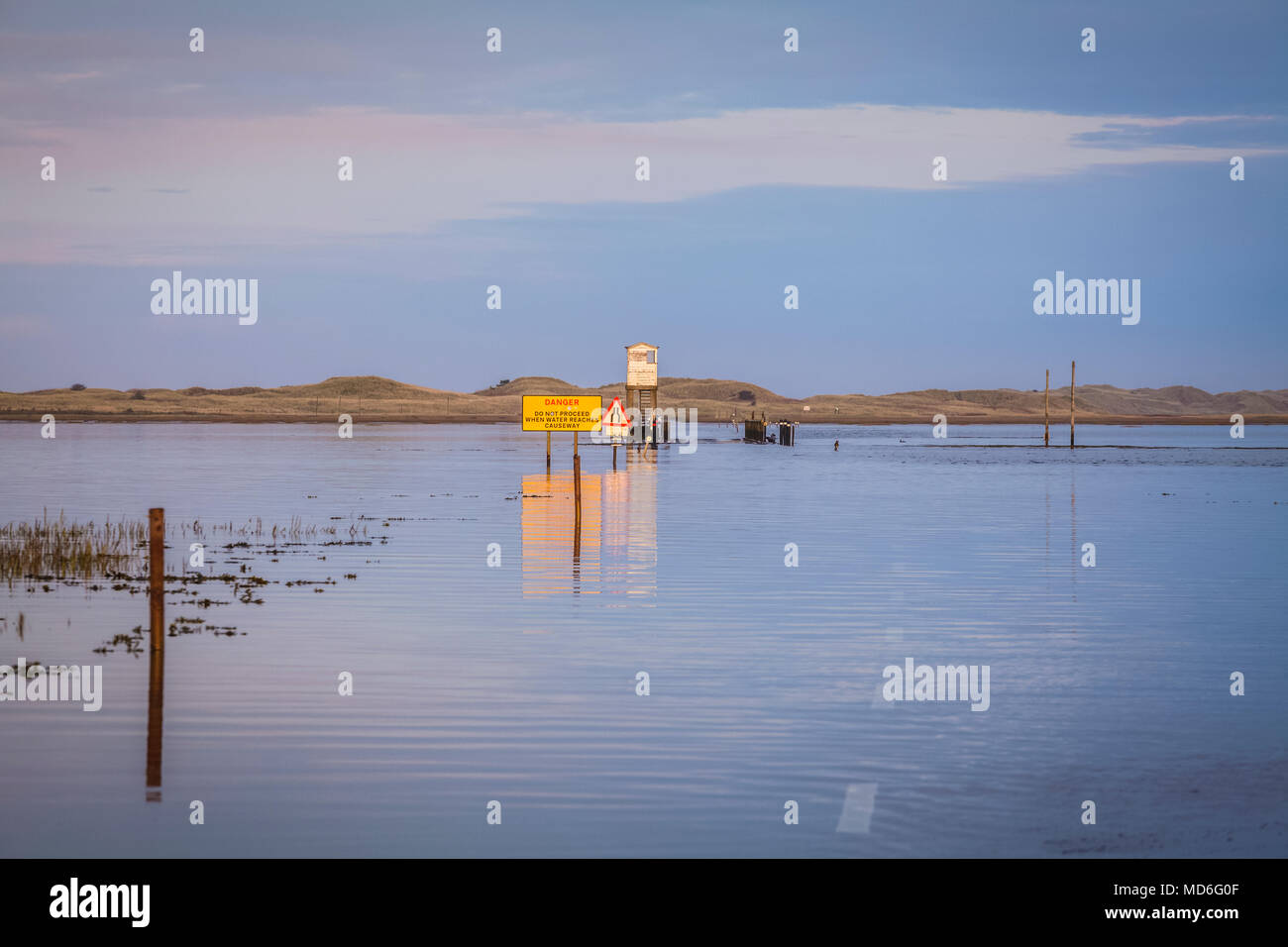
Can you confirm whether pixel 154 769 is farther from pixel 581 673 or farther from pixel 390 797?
pixel 581 673

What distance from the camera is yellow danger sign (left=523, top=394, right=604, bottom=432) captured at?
53.4 m

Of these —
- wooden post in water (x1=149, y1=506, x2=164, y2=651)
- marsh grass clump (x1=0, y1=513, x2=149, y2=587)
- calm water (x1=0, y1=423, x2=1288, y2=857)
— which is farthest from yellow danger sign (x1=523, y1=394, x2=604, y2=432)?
wooden post in water (x1=149, y1=506, x2=164, y2=651)

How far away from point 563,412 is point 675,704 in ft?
130

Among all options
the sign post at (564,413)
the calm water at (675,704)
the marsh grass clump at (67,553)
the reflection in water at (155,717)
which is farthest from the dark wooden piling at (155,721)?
the sign post at (564,413)

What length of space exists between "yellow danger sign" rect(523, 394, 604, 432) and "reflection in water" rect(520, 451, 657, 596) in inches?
92.7

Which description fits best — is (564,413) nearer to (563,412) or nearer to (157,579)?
(563,412)

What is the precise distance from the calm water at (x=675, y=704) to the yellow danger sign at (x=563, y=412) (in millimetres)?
17665

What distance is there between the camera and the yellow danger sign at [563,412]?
2103 inches

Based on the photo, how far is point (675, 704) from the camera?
14.8 m

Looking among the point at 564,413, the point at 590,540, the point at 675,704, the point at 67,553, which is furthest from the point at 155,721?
the point at 564,413

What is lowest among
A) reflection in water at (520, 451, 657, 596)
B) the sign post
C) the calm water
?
the calm water

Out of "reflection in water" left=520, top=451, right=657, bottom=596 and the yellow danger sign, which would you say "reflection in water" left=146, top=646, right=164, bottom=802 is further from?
the yellow danger sign

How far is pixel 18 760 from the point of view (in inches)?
488
